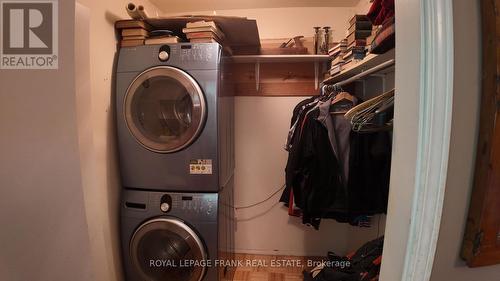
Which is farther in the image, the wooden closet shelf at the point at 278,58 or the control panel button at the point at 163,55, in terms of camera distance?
the wooden closet shelf at the point at 278,58

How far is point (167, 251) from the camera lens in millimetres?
1558

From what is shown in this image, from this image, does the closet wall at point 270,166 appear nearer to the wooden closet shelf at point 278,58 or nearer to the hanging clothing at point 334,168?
the wooden closet shelf at point 278,58

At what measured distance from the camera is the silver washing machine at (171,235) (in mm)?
1456

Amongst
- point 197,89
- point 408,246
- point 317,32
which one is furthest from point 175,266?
point 317,32

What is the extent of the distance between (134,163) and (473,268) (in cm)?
163

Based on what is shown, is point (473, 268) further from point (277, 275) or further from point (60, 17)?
point (277, 275)

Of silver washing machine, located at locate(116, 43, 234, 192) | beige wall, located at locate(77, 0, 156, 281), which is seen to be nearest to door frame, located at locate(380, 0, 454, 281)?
silver washing machine, located at locate(116, 43, 234, 192)

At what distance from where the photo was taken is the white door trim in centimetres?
49

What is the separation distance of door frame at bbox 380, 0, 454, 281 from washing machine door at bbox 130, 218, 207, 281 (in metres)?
1.19

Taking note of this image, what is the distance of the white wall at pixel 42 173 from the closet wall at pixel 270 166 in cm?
148

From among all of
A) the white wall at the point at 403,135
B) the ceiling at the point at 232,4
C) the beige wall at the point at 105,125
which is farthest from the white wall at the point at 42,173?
the ceiling at the point at 232,4

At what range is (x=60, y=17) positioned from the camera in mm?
818

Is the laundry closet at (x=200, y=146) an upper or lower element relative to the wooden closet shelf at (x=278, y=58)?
lower

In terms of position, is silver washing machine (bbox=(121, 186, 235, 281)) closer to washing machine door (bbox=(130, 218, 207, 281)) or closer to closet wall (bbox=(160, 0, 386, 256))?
washing machine door (bbox=(130, 218, 207, 281))
